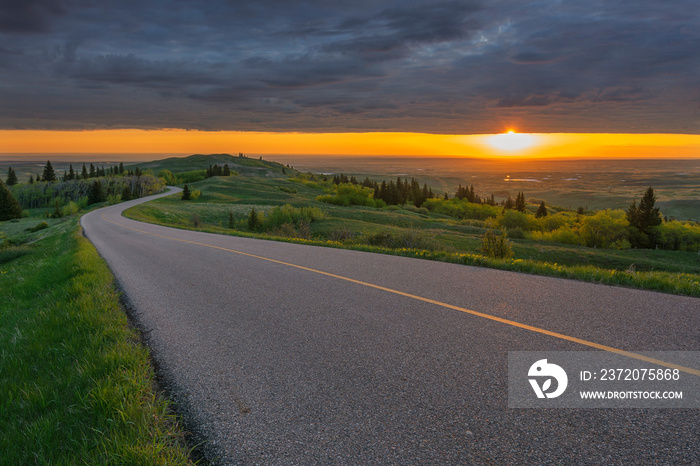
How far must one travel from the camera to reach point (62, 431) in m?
3.53

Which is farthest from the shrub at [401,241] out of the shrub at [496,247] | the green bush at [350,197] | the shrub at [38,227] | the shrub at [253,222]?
the green bush at [350,197]

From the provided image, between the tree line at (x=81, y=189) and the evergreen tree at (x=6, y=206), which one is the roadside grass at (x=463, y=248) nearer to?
the tree line at (x=81, y=189)

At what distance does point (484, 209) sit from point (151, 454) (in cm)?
12359

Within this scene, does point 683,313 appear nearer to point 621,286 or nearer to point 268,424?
point 621,286

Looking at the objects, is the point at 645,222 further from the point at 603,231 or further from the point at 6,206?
the point at 6,206

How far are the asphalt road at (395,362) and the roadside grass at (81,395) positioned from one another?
318 millimetres

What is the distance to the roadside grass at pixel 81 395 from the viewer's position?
125 inches

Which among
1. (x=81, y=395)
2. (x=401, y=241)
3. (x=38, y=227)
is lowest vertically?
(x=38, y=227)

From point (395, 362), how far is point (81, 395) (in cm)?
346

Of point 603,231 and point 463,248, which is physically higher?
point 463,248

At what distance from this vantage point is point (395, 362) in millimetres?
4605

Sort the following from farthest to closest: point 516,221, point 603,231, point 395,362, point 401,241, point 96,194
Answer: point 96,194 < point 516,221 < point 603,231 < point 401,241 < point 395,362

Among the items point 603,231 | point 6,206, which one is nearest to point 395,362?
point 603,231

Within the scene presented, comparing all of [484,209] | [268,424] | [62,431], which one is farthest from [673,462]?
[484,209]
